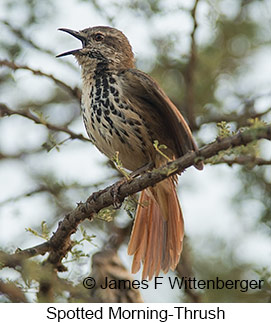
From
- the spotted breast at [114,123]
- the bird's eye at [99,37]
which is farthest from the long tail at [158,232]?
the bird's eye at [99,37]

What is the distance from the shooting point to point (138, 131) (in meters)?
4.29

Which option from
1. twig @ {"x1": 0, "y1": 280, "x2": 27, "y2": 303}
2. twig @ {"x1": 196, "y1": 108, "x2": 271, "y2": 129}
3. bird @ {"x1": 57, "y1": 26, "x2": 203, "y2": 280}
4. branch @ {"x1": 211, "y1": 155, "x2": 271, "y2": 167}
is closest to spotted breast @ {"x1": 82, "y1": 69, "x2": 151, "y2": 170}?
bird @ {"x1": 57, "y1": 26, "x2": 203, "y2": 280}

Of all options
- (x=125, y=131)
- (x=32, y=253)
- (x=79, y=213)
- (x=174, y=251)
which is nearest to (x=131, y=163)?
(x=125, y=131)

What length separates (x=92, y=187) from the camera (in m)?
5.00

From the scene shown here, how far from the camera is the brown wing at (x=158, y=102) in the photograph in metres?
3.68

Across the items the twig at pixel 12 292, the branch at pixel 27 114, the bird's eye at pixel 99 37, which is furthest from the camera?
the bird's eye at pixel 99 37

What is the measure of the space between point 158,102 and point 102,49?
1104 millimetres

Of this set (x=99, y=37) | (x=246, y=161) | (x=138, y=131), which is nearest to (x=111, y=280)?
(x=138, y=131)

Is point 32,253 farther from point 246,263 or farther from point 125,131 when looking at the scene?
point 246,263

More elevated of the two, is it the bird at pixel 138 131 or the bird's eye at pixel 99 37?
the bird's eye at pixel 99 37

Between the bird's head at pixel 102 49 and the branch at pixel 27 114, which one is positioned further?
the bird's head at pixel 102 49

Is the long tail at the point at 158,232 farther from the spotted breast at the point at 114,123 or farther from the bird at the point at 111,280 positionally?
the spotted breast at the point at 114,123

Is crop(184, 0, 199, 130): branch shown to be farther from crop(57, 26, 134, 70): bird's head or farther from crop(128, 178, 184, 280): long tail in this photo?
crop(128, 178, 184, 280): long tail

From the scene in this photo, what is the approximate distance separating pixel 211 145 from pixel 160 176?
38 centimetres
